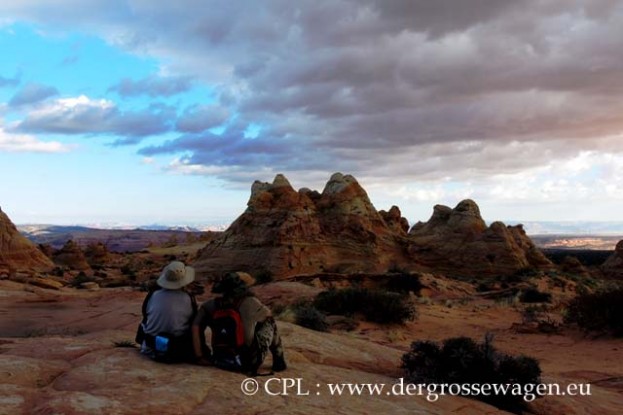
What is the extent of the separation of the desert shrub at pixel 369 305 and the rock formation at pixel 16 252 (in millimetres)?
23261

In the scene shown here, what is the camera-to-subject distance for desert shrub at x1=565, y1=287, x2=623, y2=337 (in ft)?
43.1

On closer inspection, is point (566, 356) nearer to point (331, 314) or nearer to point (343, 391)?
point (331, 314)

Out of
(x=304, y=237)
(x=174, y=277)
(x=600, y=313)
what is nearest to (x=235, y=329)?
(x=174, y=277)

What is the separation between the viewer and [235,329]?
636 cm

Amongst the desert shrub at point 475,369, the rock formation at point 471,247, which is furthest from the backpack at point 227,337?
the rock formation at point 471,247

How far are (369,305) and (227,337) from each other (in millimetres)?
9312

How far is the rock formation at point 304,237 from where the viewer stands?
31.4 meters

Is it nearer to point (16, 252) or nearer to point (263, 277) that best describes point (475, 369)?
point (263, 277)

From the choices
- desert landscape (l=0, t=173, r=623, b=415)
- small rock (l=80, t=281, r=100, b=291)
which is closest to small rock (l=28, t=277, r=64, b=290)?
desert landscape (l=0, t=173, r=623, b=415)

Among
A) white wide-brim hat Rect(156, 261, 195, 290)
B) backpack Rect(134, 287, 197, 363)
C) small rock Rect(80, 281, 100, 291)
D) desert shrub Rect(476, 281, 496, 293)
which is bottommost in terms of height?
small rock Rect(80, 281, 100, 291)

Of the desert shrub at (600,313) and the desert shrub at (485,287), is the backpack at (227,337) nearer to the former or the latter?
the desert shrub at (600,313)

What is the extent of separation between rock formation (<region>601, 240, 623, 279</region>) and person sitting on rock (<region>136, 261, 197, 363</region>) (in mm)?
40073

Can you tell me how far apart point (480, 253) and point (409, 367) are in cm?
2935

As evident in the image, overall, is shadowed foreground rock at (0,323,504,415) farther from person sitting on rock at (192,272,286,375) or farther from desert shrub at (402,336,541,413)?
desert shrub at (402,336,541,413)
